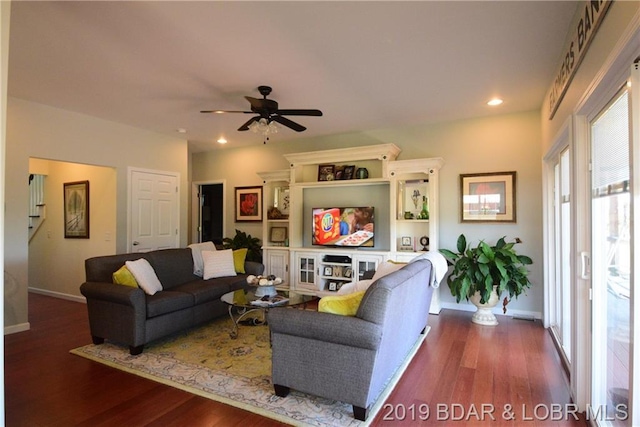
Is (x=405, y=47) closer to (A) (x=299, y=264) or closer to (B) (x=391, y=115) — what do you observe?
(B) (x=391, y=115)

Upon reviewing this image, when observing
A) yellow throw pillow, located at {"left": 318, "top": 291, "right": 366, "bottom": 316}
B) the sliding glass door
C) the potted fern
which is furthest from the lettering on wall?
yellow throw pillow, located at {"left": 318, "top": 291, "right": 366, "bottom": 316}

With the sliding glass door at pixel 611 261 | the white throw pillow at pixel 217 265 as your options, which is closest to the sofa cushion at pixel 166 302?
the white throw pillow at pixel 217 265

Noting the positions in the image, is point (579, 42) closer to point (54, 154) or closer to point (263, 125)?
point (263, 125)

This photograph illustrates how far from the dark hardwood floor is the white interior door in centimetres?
198

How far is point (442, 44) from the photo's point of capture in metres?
2.68

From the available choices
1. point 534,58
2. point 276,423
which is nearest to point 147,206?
point 276,423

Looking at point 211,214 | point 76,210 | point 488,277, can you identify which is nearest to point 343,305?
point 488,277

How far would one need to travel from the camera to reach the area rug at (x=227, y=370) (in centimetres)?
221

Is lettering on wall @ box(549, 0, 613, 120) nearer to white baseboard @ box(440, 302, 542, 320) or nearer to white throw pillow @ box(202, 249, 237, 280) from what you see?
white baseboard @ box(440, 302, 542, 320)

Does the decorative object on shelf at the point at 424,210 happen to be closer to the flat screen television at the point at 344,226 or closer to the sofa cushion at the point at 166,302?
the flat screen television at the point at 344,226

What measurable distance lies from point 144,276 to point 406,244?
3.50 meters

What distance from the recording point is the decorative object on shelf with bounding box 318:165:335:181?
544 centimetres

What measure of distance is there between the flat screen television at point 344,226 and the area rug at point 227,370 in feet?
6.19

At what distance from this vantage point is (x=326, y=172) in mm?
5500
